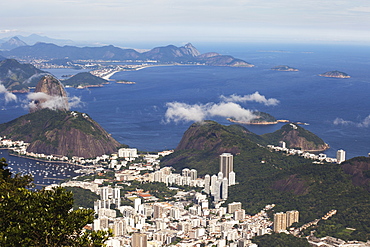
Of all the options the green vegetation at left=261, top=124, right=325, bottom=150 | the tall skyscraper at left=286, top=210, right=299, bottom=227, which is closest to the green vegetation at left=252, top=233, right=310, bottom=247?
the tall skyscraper at left=286, top=210, right=299, bottom=227

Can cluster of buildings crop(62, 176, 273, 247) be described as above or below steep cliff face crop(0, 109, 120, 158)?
below

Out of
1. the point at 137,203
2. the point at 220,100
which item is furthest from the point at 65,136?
the point at 220,100

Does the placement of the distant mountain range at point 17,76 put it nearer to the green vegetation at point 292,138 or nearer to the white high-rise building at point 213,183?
the green vegetation at point 292,138

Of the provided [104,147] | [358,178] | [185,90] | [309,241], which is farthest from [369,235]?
[185,90]

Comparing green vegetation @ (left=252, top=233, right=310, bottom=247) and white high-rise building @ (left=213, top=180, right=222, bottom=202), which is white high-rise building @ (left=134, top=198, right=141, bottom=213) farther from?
green vegetation @ (left=252, top=233, right=310, bottom=247)

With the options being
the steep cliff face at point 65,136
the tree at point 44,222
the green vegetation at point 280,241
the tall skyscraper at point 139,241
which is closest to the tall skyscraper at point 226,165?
the green vegetation at point 280,241

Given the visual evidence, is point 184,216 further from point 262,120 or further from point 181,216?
point 262,120
